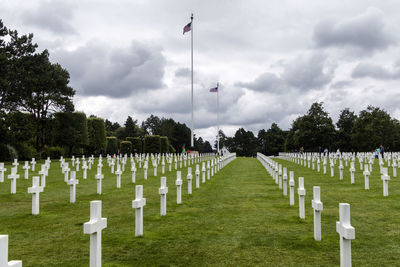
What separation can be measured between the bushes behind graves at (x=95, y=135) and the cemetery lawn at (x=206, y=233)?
139 feet

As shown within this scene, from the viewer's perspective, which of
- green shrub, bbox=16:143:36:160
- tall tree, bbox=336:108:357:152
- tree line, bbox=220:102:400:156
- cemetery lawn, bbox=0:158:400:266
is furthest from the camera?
tall tree, bbox=336:108:357:152

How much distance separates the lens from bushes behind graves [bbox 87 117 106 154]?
52.8 meters

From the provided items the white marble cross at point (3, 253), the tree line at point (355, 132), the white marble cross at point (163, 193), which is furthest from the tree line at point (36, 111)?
the tree line at point (355, 132)

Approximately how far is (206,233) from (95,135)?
48970 millimetres

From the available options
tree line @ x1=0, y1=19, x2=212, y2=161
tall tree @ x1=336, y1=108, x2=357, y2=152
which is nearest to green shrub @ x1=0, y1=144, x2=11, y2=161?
tree line @ x1=0, y1=19, x2=212, y2=161

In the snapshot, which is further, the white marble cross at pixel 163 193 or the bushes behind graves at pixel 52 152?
the bushes behind graves at pixel 52 152

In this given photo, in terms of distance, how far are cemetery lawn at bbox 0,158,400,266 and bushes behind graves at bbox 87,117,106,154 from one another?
1664 inches

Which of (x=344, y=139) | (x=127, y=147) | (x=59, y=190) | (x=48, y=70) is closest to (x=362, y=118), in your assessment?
(x=344, y=139)

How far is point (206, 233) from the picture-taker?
6.90 meters

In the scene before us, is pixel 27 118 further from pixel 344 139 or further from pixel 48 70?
pixel 344 139

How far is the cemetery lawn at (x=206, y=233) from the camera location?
5371 millimetres

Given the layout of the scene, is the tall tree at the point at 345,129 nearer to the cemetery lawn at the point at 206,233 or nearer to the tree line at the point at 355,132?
the tree line at the point at 355,132

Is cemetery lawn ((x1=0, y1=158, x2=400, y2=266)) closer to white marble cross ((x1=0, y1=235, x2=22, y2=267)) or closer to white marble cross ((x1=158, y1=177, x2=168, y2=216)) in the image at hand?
white marble cross ((x1=158, y1=177, x2=168, y2=216))

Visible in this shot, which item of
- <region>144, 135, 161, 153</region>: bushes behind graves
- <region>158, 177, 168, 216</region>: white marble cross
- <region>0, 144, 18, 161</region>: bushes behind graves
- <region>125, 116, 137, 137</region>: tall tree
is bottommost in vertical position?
<region>158, 177, 168, 216</region>: white marble cross
